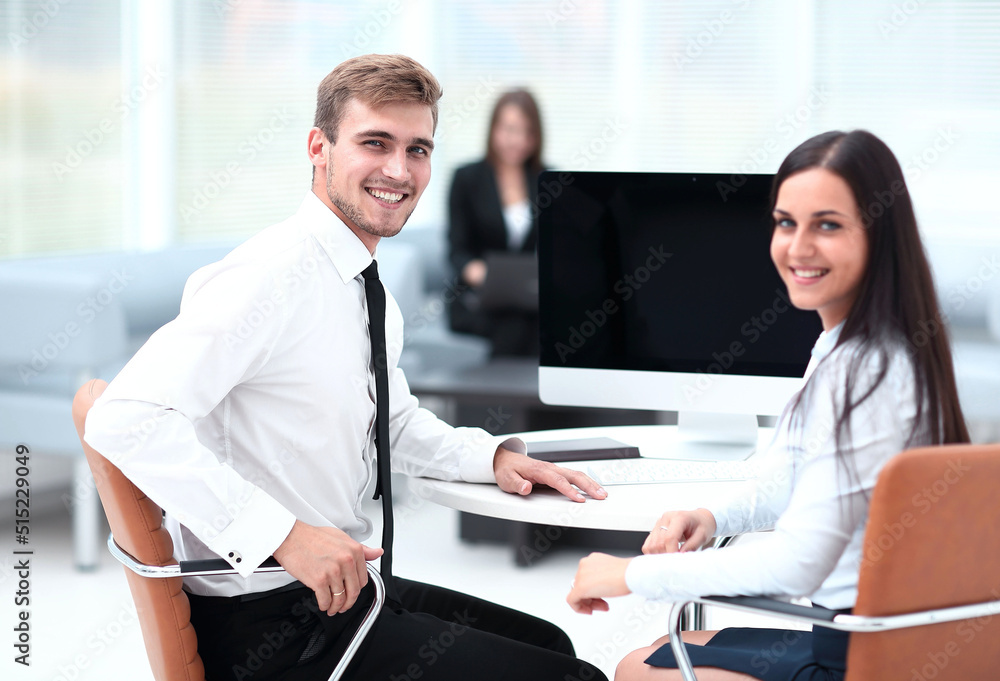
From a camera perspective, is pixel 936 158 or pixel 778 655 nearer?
pixel 778 655

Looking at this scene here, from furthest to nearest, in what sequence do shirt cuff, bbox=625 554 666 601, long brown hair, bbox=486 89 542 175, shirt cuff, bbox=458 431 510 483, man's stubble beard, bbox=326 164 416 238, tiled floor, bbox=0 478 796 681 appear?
long brown hair, bbox=486 89 542 175, tiled floor, bbox=0 478 796 681, shirt cuff, bbox=458 431 510 483, man's stubble beard, bbox=326 164 416 238, shirt cuff, bbox=625 554 666 601

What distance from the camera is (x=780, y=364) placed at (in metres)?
2.13

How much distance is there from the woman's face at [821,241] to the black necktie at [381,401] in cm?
72

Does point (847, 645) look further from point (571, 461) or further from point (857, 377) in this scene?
point (571, 461)

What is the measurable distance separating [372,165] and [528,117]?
3198mm

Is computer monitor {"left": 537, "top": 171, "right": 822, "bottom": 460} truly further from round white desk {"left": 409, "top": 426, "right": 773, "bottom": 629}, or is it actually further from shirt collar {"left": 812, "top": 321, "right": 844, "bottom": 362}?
shirt collar {"left": 812, "top": 321, "right": 844, "bottom": 362}

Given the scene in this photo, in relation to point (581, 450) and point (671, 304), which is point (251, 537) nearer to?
point (581, 450)

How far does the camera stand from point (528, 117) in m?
4.94

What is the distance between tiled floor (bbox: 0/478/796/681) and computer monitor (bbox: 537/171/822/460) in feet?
3.68

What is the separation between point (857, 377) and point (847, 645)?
0.37 meters

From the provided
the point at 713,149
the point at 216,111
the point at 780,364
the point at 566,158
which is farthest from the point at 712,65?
the point at 780,364

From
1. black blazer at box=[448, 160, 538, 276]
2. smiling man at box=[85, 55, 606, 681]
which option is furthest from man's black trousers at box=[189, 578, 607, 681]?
black blazer at box=[448, 160, 538, 276]

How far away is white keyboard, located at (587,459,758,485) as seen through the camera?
6.46 feet

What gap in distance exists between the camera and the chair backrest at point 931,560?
122 centimetres
